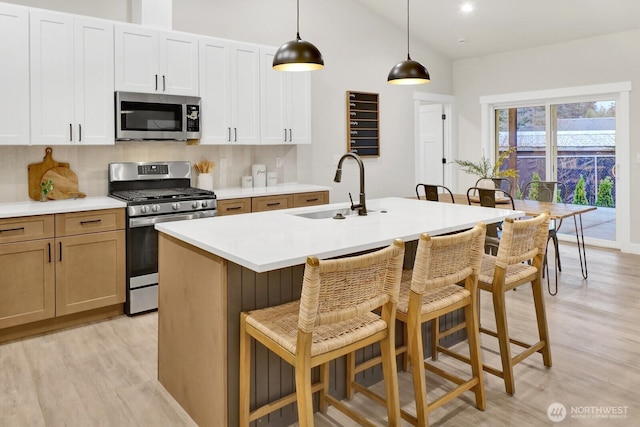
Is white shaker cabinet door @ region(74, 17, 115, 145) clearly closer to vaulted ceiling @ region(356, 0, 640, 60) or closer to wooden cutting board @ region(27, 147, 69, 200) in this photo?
wooden cutting board @ region(27, 147, 69, 200)

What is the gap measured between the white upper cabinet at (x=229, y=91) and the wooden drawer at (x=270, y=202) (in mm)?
609

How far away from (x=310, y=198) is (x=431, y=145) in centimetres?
318

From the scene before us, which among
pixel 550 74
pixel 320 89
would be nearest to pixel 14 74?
pixel 320 89

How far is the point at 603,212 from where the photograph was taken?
6.11 metres

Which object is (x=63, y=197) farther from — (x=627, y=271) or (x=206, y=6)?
(x=627, y=271)

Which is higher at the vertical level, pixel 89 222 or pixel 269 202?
pixel 269 202

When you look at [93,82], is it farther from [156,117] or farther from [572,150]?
[572,150]

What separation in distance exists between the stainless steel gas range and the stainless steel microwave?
0.40 meters

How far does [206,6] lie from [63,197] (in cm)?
226

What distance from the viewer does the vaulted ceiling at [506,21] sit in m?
5.21

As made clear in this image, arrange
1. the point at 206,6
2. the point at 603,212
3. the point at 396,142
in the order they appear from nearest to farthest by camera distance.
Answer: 1. the point at 206,6
2. the point at 603,212
3. the point at 396,142

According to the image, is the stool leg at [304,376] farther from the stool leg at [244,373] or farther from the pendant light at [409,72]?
the pendant light at [409,72]

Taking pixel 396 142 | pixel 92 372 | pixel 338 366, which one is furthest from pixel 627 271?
pixel 92 372

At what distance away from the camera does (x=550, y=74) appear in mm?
6188
